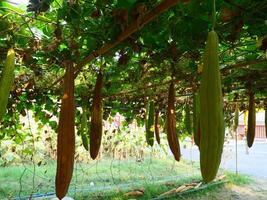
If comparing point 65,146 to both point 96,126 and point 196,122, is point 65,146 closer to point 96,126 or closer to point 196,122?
point 96,126

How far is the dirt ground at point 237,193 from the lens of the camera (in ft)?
29.7

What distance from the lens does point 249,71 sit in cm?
375

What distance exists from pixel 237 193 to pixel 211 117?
9.17 metres

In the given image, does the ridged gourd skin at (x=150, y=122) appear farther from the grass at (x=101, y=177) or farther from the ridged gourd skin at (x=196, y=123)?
the grass at (x=101, y=177)

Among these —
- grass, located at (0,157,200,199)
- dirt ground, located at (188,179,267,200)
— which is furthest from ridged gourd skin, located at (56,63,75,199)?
dirt ground, located at (188,179,267,200)

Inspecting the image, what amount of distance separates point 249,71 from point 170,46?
1.35 m

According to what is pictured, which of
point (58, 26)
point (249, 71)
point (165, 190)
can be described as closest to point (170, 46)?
point (58, 26)

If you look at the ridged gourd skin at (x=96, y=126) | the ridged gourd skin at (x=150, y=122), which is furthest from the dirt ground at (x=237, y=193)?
the ridged gourd skin at (x=96, y=126)

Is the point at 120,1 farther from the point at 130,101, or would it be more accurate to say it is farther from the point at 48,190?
the point at 48,190

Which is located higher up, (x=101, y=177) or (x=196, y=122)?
(x=196, y=122)

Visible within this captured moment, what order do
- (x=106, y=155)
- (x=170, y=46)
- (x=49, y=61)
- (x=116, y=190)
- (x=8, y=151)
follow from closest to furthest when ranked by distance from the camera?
1. (x=170, y=46)
2. (x=49, y=61)
3. (x=116, y=190)
4. (x=8, y=151)
5. (x=106, y=155)

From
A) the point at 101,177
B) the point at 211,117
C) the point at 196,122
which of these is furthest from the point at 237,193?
the point at 211,117

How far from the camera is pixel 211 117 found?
97cm

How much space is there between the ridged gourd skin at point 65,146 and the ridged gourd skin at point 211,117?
71 centimetres
